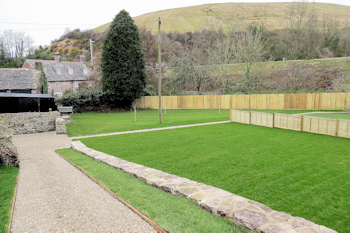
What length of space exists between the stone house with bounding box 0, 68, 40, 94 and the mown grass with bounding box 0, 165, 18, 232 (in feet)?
77.8

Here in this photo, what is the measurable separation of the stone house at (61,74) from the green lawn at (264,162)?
33.3 m

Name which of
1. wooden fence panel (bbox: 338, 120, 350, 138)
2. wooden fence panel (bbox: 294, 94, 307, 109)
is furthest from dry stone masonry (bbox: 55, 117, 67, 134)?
wooden fence panel (bbox: 294, 94, 307, 109)

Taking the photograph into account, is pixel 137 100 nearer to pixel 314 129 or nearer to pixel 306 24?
pixel 314 129

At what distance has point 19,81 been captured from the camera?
28.5 metres

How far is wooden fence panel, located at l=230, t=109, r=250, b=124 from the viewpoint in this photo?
56.0 feet

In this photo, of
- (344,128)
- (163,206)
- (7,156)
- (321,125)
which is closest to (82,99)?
(7,156)

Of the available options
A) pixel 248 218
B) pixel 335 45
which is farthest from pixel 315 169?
pixel 335 45

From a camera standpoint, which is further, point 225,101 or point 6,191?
point 225,101

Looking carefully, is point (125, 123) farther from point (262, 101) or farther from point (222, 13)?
point (222, 13)

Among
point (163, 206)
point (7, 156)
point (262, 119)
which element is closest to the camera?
point (163, 206)

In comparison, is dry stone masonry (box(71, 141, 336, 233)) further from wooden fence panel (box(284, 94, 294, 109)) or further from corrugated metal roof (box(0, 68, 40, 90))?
corrugated metal roof (box(0, 68, 40, 90))

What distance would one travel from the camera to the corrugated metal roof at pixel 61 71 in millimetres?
43125

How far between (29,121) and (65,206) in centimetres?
1416

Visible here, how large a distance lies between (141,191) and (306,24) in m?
54.2
